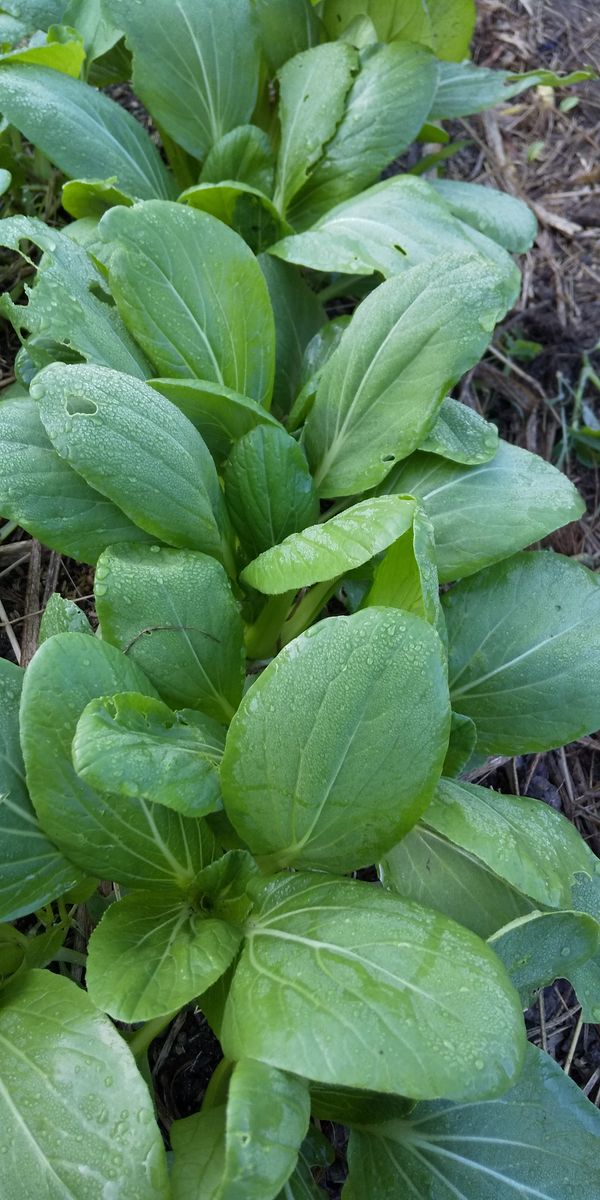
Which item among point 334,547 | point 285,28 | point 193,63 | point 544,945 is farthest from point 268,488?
point 285,28

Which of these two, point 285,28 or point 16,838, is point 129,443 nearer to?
point 16,838

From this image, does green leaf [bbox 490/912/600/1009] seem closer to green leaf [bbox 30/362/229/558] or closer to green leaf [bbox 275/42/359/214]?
green leaf [bbox 30/362/229/558]

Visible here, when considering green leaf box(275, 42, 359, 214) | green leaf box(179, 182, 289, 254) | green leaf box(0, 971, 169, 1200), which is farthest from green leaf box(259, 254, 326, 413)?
green leaf box(0, 971, 169, 1200)

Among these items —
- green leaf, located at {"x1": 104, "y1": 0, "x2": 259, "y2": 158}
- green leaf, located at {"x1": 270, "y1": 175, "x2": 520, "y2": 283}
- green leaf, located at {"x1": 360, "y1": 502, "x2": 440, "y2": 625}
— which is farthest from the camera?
green leaf, located at {"x1": 104, "y1": 0, "x2": 259, "y2": 158}

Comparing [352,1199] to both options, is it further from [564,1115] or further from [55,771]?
[55,771]

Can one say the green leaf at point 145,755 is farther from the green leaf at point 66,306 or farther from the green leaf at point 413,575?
the green leaf at point 66,306
